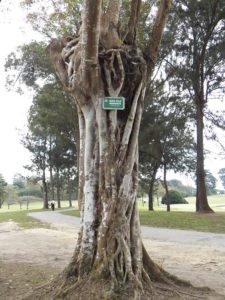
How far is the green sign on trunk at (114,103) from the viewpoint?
6.48m

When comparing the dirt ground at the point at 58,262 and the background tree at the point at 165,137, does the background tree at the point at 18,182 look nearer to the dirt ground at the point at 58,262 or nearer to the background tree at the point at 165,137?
the background tree at the point at 165,137

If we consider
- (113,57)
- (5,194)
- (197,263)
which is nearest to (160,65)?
(197,263)

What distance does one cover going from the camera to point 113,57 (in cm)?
666

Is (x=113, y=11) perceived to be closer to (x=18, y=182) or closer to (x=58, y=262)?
(x=58, y=262)

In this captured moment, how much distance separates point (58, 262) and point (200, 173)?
60.0 feet

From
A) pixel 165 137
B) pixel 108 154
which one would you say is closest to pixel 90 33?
pixel 108 154

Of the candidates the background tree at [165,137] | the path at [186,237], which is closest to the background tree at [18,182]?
the background tree at [165,137]

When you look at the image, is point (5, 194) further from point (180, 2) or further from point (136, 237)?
point (136, 237)

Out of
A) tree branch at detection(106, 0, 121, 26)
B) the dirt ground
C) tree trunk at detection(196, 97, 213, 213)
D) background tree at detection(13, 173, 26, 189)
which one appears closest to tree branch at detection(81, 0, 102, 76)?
tree branch at detection(106, 0, 121, 26)

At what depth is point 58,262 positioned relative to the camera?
9938 millimetres

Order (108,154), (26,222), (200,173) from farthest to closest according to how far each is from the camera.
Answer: (200,173), (26,222), (108,154)

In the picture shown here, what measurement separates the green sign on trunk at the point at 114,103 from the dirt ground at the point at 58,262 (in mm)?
3157

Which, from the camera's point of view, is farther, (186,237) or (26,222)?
(26,222)

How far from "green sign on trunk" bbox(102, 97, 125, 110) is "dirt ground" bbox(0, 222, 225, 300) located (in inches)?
124
